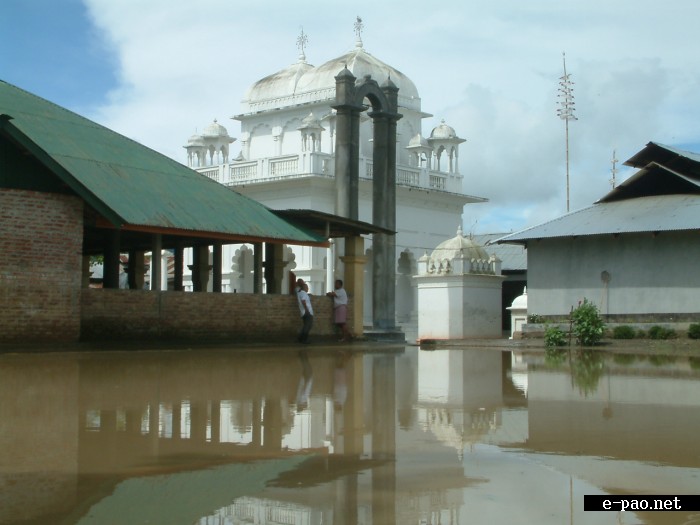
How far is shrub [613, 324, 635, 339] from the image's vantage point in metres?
28.0

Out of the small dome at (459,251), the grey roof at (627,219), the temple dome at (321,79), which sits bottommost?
the small dome at (459,251)

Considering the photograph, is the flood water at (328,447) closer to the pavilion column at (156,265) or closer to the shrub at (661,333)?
the pavilion column at (156,265)

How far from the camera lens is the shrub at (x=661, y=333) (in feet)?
90.4

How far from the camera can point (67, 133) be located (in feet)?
63.1

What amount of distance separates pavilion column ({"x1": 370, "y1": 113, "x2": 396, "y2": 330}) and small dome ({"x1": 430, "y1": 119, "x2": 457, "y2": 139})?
61.0 ft

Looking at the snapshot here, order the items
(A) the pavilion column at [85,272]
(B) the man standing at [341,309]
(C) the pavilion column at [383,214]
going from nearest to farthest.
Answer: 1. (B) the man standing at [341,309]
2. (A) the pavilion column at [85,272]
3. (C) the pavilion column at [383,214]

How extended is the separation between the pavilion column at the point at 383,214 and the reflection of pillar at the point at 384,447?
15.5m

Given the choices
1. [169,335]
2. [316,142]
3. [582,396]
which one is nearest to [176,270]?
[169,335]

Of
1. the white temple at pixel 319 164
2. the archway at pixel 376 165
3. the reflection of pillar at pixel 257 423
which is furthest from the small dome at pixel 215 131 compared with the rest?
the reflection of pillar at pixel 257 423

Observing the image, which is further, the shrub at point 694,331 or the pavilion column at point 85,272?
the shrub at point 694,331

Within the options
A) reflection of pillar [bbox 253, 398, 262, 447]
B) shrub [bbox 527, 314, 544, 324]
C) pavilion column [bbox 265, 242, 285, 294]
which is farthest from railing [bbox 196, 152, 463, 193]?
reflection of pillar [bbox 253, 398, 262, 447]

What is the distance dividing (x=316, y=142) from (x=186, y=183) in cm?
2158

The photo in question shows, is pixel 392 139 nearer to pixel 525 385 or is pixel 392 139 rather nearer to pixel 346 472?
pixel 525 385

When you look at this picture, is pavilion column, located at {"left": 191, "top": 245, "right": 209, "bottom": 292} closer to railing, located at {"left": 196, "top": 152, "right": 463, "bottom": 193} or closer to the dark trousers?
the dark trousers
